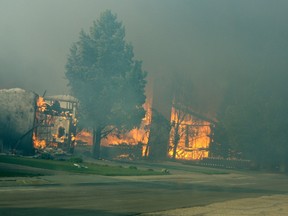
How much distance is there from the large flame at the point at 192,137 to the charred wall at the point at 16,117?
24.7m

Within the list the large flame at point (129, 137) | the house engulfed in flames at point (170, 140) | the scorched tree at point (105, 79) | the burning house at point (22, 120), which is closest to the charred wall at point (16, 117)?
the burning house at point (22, 120)

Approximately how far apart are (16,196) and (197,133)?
49869 millimetres

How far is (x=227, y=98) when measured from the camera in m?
64.1

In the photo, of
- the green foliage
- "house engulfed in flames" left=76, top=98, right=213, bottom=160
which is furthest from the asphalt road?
"house engulfed in flames" left=76, top=98, right=213, bottom=160

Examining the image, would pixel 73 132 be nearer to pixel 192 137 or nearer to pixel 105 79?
pixel 105 79

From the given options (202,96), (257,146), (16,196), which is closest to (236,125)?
(257,146)

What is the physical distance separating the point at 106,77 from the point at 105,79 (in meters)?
0.35

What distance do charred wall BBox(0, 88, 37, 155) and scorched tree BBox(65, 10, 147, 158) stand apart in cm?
903

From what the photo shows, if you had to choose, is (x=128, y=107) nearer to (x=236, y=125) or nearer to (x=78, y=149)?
(x=78, y=149)

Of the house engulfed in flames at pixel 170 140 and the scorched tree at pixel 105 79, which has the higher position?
the scorched tree at pixel 105 79

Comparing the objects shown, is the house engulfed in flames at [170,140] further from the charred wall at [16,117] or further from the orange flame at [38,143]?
the charred wall at [16,117]

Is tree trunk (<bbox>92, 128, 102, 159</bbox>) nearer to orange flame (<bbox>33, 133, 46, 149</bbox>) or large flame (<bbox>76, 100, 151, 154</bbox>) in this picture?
orange flame (<bbox>33, 133, 46, 149</bbox>)

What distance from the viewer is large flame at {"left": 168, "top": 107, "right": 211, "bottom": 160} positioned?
64.8 metres

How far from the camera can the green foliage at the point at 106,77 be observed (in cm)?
5222
